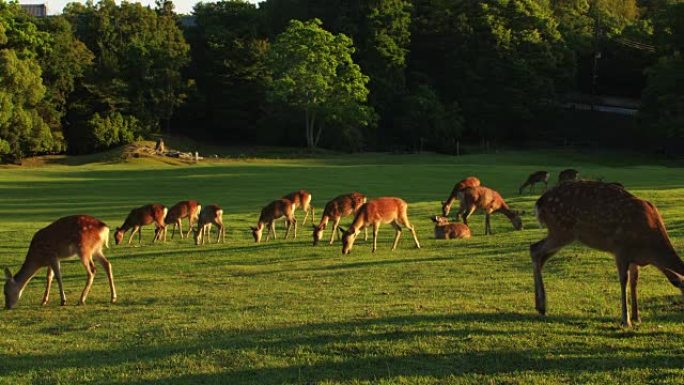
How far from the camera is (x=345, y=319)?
8.48 m

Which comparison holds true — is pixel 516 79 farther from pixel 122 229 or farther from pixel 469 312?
pixel 469 312

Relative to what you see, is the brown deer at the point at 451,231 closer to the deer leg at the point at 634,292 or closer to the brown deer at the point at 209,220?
the brown deer at the point at 209,220

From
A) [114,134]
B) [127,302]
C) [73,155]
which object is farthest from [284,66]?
[127,302]

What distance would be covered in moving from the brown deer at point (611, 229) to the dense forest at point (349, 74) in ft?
168

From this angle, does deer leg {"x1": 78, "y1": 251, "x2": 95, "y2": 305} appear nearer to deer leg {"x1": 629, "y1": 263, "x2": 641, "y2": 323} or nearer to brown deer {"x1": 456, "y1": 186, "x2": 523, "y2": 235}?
deer leg {"x1": 629, "y1": 263, "x2": 641, "y2": 323}

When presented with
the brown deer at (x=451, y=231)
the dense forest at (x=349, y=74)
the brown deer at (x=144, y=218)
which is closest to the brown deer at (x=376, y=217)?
the brown deer at (x=451, y=231)

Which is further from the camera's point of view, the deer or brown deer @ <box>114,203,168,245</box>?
the deer

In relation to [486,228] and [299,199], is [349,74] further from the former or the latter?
[486,228]

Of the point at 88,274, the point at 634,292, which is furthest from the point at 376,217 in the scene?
the point at 634,292

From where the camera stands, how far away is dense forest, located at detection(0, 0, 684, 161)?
196 feet

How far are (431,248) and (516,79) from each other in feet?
168

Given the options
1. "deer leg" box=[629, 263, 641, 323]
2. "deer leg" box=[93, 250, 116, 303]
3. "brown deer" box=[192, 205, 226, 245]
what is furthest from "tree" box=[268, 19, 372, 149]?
"deer leg" box=[629, 263, 641, 323]

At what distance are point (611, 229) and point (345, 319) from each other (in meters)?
3.05

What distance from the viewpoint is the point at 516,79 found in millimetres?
64438
